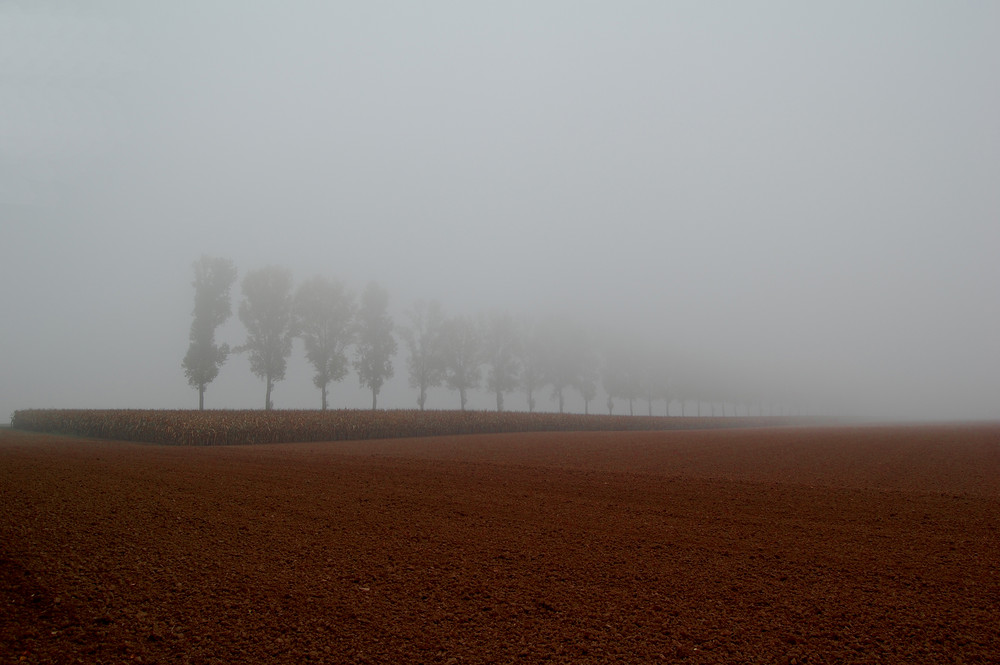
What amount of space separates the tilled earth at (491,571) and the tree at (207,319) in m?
31.7

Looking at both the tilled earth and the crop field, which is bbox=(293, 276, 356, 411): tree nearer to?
the crop field

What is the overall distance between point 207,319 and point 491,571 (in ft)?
138

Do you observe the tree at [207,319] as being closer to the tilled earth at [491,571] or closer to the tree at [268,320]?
the tree at [268,320]

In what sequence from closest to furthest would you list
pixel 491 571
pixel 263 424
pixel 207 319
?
pixel 491 571
pixel 263 424
pixel 207 319

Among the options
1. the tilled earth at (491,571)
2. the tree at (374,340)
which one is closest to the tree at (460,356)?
the tree at (374,340)

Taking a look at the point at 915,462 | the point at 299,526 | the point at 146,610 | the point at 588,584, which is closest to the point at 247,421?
the point at 299,526

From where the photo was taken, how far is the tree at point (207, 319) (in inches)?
1553

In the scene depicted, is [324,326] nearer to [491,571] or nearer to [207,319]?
[207,319]

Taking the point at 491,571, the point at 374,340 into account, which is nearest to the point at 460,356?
the point at 374,340

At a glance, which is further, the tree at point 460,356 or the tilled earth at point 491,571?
the tree at point 460,356

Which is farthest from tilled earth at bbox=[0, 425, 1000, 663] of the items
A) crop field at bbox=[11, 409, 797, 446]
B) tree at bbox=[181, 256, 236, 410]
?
tree at bbox=[181, 256, 236, 410]

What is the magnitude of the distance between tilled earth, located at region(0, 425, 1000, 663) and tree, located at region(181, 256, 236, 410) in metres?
31.7

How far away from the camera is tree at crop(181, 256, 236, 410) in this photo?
3944 cm

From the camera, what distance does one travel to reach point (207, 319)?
135 ft
